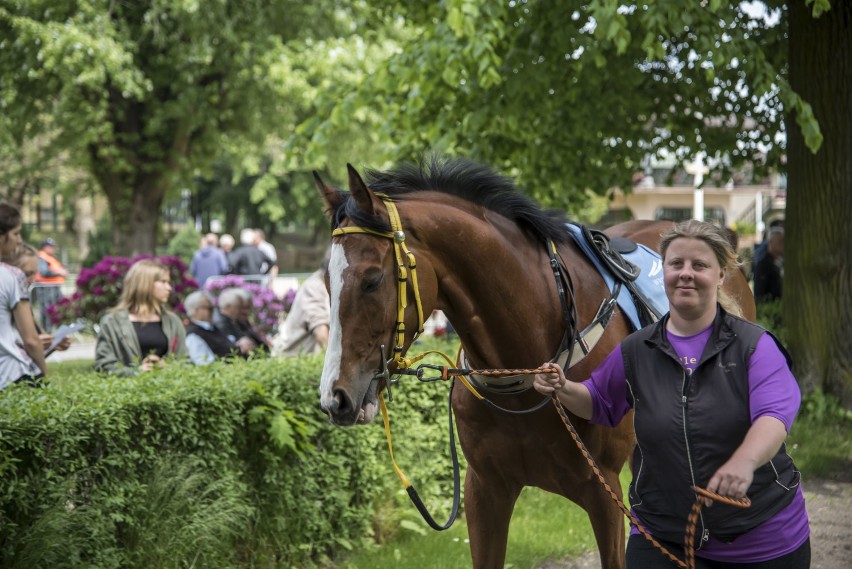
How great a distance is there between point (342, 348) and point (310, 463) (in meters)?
2.52

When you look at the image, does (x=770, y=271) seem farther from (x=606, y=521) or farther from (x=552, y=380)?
(x=552, y=380)

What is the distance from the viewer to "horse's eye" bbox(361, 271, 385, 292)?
306 centimetres

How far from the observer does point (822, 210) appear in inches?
337

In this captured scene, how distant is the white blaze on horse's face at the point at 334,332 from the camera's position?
2973 millimetres

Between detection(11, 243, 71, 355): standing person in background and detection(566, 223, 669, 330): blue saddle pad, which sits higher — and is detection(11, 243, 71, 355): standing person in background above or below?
below

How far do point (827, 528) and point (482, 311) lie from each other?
13.3ft

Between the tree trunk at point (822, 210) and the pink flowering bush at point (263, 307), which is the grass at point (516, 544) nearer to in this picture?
the tree trunk at point (822, 210)

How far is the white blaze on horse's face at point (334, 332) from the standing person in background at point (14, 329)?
308cm

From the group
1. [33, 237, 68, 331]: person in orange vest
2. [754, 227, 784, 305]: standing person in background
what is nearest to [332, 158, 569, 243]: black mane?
[754, 227, 784, 305]: standing person in background

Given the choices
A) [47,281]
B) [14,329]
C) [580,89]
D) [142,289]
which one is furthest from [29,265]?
[47,281]

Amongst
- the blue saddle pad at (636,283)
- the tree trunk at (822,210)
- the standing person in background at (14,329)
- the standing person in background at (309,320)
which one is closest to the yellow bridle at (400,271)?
the blue saddle pad at (636,283)

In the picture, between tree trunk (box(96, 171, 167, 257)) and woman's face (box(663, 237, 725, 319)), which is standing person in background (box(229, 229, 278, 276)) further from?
woman's face (box(663, 237, 725, 319))

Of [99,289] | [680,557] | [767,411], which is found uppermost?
[767,411]

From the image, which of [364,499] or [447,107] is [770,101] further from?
[364,499]
